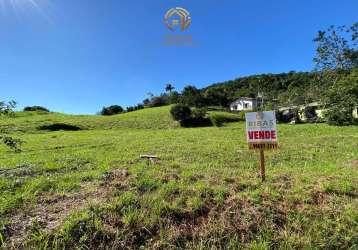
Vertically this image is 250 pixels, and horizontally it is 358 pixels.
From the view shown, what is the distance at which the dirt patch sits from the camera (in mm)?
2809

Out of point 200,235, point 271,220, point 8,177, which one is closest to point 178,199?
point 200,235

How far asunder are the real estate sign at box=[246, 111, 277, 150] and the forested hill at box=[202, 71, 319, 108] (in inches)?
863

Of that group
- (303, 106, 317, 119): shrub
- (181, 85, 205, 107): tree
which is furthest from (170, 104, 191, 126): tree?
(181, 85, 205, 107): tree

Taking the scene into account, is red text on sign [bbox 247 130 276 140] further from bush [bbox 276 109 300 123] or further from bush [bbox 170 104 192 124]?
bush [bbox 276 109 300 123]

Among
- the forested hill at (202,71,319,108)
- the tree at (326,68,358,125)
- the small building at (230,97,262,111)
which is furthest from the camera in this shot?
the small building at (230,97,262,111)

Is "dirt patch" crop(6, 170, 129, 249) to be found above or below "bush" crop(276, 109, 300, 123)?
below

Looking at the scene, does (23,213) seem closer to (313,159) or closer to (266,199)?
(266,199)

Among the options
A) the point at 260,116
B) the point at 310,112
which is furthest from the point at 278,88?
the point at 260,116

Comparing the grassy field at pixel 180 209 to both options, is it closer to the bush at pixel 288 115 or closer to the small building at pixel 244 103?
the bush at pixel 288 115

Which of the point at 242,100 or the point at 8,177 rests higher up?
the point at 242,100

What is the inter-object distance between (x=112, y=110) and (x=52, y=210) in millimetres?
50494

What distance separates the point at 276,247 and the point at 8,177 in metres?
4.96

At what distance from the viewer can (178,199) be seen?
3.55 metres

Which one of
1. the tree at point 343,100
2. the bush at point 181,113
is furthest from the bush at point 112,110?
the tree at point 343,100
